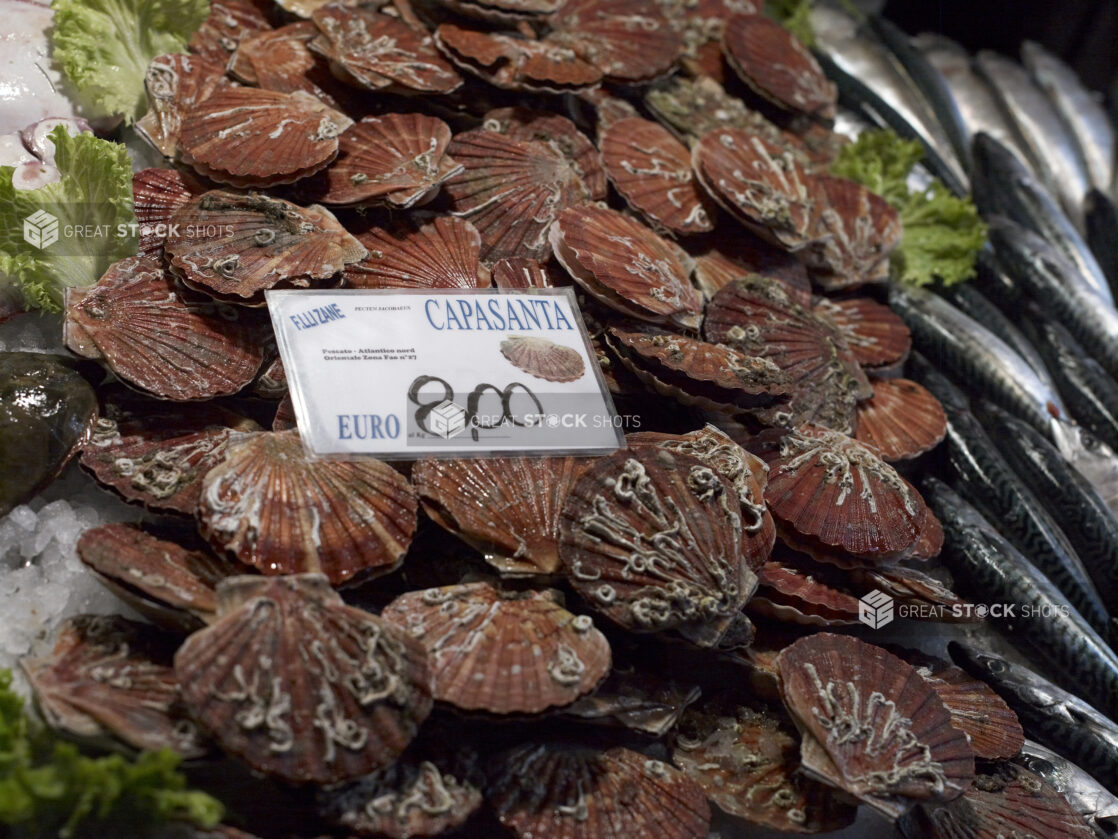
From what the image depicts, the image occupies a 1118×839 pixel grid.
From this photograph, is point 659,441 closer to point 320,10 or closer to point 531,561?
point 531,561

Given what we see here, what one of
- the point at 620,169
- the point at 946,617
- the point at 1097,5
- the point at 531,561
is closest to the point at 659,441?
the point at 531,561

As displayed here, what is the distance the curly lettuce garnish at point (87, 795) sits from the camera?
46.1 inches

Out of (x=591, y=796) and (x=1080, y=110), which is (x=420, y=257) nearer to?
(x=591, y=796)

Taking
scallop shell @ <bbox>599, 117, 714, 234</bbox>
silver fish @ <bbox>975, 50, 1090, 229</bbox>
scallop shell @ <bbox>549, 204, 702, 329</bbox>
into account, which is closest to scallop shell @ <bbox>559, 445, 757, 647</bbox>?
scallop shell @ <bbox>549, 204, 702, 329</bbox>

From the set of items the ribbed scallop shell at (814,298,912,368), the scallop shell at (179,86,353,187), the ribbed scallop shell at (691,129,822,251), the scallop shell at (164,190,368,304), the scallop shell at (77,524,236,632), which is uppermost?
the ribbed scallop shell at (691,129,822,251)

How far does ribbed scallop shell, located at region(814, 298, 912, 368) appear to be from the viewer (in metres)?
2.41

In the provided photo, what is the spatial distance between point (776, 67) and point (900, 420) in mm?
1180

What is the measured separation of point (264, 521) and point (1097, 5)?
14.0 ft

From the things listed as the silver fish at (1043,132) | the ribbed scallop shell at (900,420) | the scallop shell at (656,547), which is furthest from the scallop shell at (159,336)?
the silver fish at (1043,132)

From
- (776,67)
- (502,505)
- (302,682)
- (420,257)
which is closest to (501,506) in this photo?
(502,505)

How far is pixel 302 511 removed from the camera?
150 centimetres

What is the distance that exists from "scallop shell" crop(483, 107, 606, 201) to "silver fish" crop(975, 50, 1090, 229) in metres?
2.05
